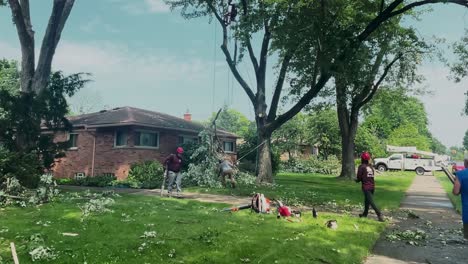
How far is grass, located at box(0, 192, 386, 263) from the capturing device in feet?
22.6

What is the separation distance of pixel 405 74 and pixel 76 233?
2773 centimetres

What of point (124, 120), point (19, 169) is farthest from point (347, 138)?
point (19, 169)

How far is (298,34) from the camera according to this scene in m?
18.2

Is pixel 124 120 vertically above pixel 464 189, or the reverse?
pixel 124 120

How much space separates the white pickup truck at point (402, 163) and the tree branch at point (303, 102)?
104 feet

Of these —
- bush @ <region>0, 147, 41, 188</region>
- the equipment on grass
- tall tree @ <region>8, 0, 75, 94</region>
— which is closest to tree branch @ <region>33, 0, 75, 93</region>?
tall tree @ <region>8, 0, 75, 94</region>

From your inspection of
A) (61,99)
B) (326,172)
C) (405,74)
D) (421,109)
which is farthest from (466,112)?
(421,109)

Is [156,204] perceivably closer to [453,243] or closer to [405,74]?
[453,243]

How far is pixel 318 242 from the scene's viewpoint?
329 inches

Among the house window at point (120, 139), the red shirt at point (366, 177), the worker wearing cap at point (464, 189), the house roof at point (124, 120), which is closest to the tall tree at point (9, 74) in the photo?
the house roof at point (124, 120)

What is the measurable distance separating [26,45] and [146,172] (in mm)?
9578

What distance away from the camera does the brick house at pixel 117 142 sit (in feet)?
85.5

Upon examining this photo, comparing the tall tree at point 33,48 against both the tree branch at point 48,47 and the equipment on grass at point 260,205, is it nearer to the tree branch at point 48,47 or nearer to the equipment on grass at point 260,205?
the tree branch at point 48,47

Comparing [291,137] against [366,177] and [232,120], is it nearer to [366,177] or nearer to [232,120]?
[366,177]
